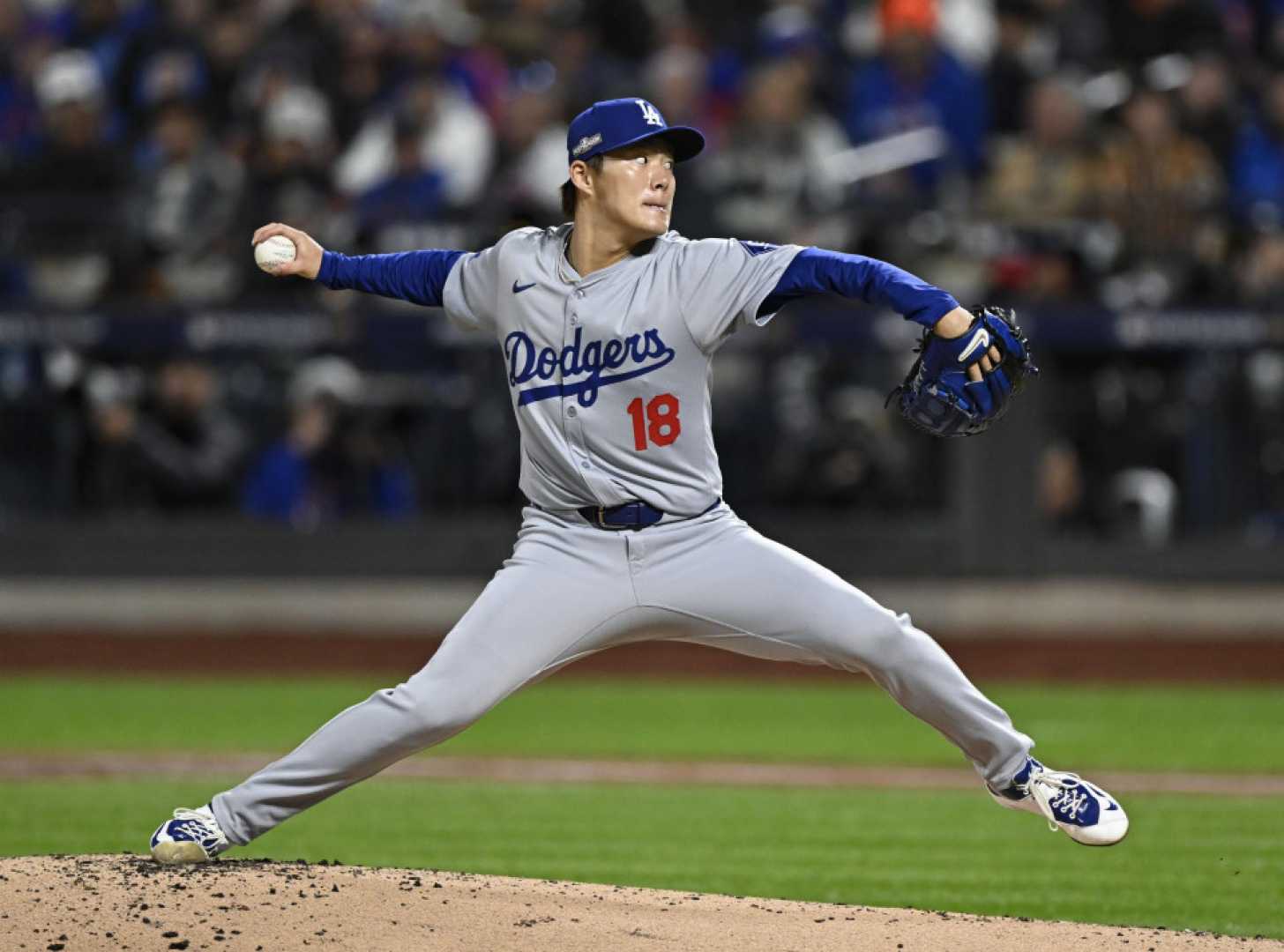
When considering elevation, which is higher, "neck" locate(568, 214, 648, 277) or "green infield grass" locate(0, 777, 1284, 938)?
"neck" locate(568, 214, 648, 277)

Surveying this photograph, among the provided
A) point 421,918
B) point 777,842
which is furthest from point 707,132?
point 421,918

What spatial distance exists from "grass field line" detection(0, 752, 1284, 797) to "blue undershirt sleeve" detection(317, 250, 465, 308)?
4376 millimetres

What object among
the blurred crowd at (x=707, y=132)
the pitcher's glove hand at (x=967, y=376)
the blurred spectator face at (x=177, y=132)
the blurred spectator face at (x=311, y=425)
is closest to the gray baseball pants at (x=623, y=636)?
the pitcher's glove hand at (x=967, y=376)

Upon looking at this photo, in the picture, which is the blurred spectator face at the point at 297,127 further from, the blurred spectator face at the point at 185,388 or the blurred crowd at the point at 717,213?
the blurred spectator face at the point at 185,388

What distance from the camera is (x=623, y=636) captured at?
496 cm

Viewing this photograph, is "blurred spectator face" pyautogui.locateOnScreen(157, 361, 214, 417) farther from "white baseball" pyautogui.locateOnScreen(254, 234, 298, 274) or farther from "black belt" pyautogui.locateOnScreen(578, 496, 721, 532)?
"black belt" pyautogui.locateOnScreen(578, 496, 721, 532)

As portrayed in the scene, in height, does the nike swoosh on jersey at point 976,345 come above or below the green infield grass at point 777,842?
above

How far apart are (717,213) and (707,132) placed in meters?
1.13

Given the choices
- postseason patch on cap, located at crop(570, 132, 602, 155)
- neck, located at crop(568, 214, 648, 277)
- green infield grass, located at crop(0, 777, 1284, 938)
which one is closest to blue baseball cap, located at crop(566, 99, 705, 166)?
postseason patch on cap, located at crop(570, 132, 602, 155)

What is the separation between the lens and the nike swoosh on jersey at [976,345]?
15.3ft

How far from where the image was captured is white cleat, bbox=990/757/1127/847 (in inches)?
195

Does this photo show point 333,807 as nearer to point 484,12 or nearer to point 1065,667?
point 1065,667

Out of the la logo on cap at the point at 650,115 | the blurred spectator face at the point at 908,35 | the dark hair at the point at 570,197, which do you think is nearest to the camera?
the la logo on cap at the point at 650,115

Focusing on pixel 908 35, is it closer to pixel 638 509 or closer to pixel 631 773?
pixel 631 773
